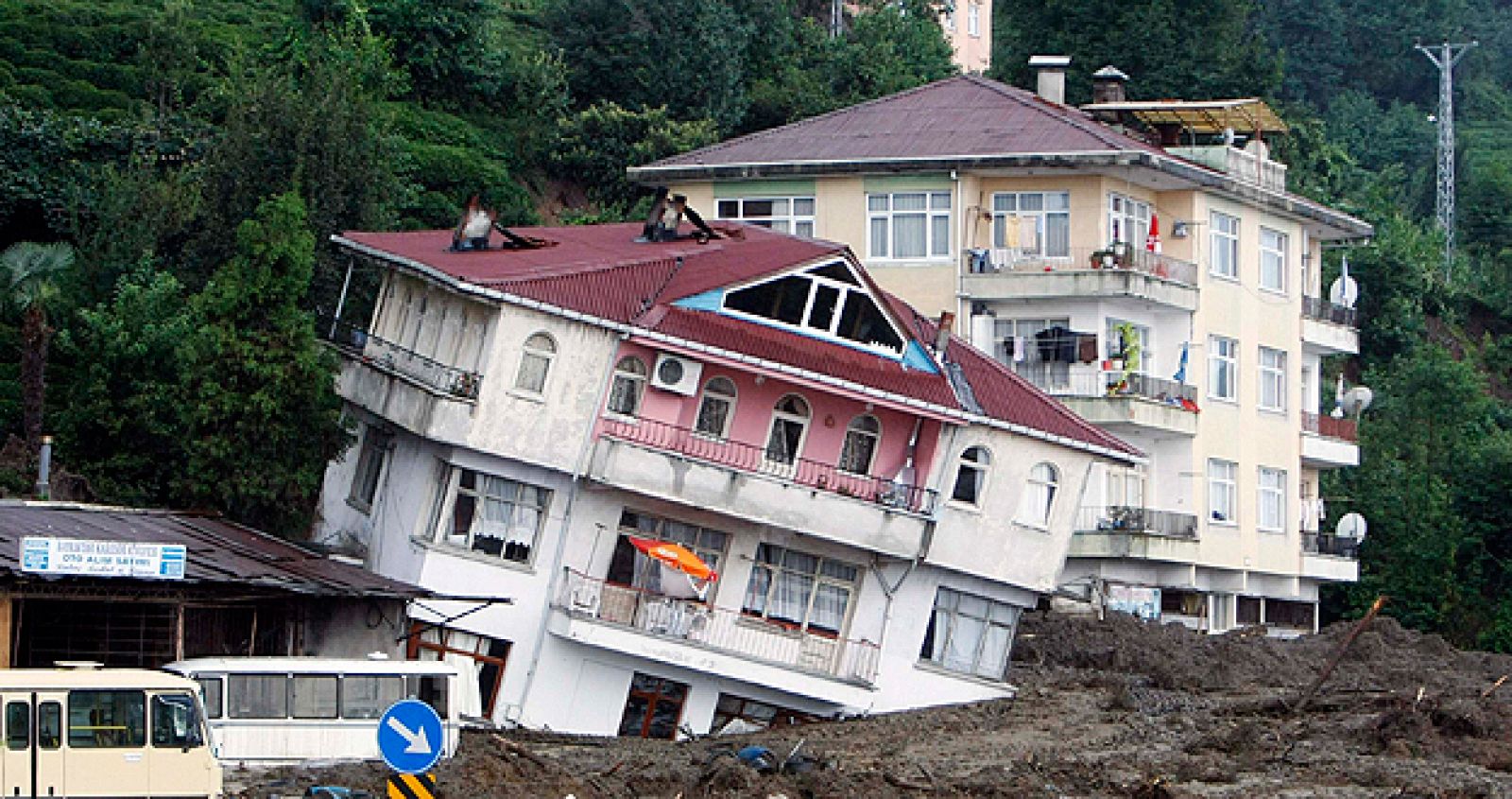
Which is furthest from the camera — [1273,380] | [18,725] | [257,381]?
[1273,380]

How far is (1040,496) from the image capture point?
52312mm

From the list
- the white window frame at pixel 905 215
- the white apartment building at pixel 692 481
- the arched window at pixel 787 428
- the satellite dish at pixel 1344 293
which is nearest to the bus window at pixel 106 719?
the white apartment building at pixel 692 481

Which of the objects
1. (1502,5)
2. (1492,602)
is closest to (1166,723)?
(1492,602)

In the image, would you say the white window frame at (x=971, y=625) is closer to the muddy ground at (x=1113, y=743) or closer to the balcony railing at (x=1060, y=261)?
the muddy ground at (x=1113, y=743)

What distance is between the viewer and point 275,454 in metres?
49.7

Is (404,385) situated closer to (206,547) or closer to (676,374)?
(676,374)

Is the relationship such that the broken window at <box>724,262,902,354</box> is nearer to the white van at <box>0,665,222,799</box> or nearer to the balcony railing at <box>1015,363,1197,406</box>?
the balcony railing at <box>1015,363,1197,406</box>

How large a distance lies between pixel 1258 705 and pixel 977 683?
5.54 meters

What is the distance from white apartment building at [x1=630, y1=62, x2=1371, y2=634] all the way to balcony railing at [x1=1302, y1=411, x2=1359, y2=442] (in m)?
0.56

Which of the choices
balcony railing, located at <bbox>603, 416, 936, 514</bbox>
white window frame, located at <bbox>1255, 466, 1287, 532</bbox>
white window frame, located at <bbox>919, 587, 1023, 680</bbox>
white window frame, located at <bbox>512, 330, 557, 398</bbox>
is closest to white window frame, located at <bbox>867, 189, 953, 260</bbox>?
white window frame, located at <bbox>1255, 466, 1287, 532</bbox>

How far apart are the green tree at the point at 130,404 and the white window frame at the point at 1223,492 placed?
87.3 ft

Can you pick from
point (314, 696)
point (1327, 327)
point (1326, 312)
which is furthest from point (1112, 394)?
point (314, 696)

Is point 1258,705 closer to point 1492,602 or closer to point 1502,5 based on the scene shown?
point 1492,602

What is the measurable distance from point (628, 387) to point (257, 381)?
22.5 ft
